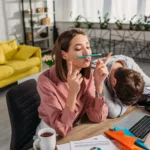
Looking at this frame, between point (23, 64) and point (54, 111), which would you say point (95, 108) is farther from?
point (23, 64)

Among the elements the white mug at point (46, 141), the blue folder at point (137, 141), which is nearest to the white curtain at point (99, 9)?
the blue folder at point (137, 141)

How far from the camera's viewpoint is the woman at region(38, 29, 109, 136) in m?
1.03

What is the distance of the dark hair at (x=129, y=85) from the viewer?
121cm

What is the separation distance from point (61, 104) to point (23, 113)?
272mm

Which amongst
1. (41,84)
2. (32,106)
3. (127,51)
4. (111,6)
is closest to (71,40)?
(41,84)

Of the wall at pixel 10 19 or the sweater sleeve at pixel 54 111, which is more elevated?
the wall at pixel 10 19

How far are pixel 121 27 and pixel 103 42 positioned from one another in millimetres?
577

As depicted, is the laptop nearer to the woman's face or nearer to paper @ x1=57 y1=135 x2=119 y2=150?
paper @ x1=57 y1=135 x2=119 y2=150

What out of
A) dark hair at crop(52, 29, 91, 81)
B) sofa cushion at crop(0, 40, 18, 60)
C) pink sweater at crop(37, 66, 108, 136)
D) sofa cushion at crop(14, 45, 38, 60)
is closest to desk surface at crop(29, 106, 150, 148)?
pink sweater at crop(37, 66, 108, 136)

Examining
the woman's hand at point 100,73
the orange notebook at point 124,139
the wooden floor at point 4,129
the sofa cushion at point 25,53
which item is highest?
the woman's hand at point 100,73

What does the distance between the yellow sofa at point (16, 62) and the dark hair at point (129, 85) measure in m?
2.42

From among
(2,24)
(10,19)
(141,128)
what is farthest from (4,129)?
(10,19)

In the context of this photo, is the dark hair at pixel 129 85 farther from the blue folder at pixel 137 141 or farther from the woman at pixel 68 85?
the blue folder at pixel 137 141

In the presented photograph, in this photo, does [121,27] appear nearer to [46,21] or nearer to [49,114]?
[46,21]
